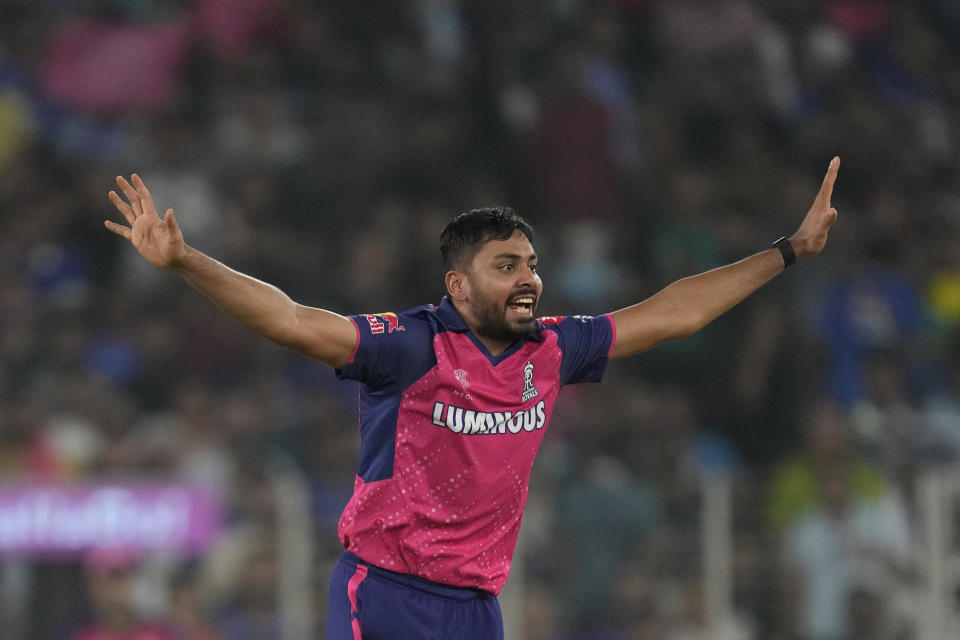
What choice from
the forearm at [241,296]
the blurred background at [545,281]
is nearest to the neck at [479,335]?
the forearm at [241,296]

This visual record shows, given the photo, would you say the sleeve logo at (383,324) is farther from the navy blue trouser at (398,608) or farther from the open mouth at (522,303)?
the navy blue trouser at (398,608)

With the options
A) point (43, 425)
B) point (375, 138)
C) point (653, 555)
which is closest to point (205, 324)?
point (43, 425)

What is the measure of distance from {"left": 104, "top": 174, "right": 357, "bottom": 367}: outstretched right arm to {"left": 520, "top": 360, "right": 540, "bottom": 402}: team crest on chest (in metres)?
0.76

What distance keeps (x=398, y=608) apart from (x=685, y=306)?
62.0 inches

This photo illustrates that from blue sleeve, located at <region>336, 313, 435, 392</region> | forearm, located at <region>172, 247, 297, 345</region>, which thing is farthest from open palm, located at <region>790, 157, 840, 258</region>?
forearm, located at <region>172, 247, 297, 345</region>

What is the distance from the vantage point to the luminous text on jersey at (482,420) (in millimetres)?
4914

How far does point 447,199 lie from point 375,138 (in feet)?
2.62

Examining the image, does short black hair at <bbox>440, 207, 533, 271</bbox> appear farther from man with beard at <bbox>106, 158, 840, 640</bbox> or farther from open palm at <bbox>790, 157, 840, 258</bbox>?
open palm at <bbox>790, 157, 840, 258</bbox>

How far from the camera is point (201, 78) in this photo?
12016 mm

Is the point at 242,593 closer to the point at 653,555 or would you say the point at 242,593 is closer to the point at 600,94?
the point at 653,555

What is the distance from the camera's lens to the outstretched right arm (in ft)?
14.9

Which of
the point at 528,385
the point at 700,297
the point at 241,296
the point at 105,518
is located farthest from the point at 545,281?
the point at 241,296

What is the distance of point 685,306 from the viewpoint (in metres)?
5.52

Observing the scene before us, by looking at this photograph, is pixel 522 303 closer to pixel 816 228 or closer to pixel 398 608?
pixel 398 608
